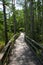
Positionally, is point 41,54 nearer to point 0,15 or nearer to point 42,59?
point 42,59

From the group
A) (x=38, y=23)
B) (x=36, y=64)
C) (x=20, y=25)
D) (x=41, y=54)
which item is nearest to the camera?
(x=36, y=64)

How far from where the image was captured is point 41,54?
365 inches

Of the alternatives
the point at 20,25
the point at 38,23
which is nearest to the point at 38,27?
the point at 38,23

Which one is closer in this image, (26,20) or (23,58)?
(23,58)

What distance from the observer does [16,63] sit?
8.85 meters

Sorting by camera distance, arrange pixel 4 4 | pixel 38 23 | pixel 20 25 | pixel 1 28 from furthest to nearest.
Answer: pixel 20 25 → pixel 38 23 → pixel 1 28 → pixel 4 4

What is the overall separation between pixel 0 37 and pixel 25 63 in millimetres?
13463

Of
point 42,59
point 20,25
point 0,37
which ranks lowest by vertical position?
point 20,25

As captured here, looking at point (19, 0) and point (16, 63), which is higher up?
point (19, 0)

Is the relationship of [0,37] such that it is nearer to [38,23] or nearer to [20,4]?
[38,23]

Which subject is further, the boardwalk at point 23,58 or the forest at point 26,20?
the forest at point 26,20

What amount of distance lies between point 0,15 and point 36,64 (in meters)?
14.6

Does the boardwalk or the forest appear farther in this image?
the forest

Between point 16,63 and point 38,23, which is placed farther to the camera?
point 38,23
